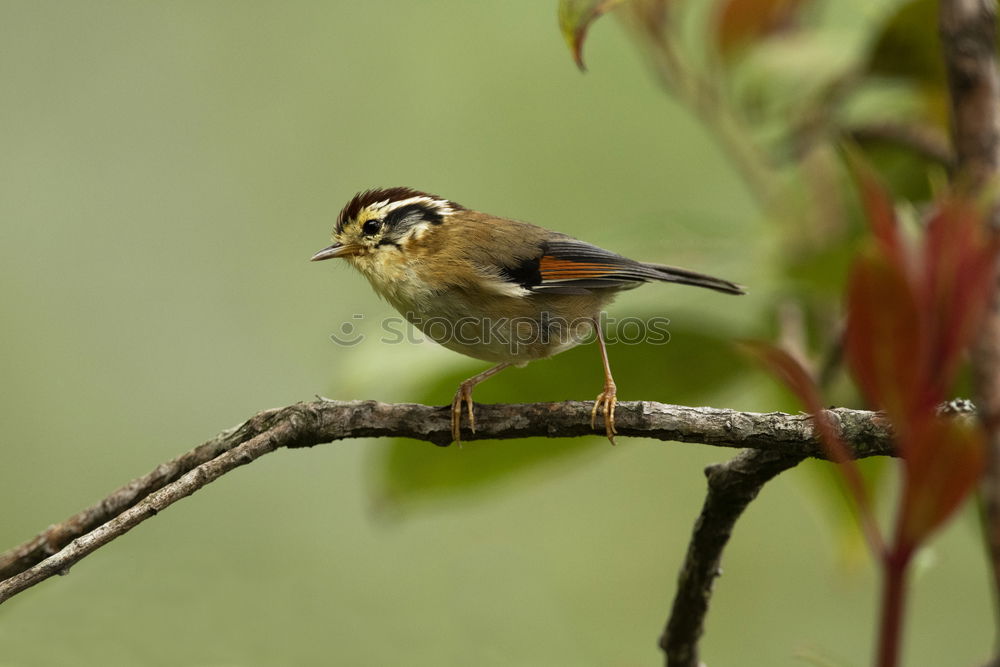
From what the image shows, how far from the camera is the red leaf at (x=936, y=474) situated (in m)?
0.76

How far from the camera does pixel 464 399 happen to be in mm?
2424

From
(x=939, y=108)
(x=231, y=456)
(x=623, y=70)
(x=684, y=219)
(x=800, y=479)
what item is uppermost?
(x=623, y=70)

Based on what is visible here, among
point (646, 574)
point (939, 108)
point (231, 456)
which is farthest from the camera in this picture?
point (646, 574)

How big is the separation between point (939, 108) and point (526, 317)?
57.1 inches

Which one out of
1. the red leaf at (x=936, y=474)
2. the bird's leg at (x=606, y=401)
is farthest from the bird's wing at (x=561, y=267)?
the red leaf at (x=936, y=474)

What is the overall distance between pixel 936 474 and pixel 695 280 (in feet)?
6.77

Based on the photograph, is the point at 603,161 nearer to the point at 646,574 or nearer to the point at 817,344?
the point at 646,574

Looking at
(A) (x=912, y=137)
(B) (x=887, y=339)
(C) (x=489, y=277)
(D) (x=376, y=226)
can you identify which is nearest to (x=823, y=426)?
(B) (x=887, y=339)

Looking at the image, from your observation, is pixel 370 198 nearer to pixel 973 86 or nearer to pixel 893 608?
pixel 973 86

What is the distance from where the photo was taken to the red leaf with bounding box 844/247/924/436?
0.81m

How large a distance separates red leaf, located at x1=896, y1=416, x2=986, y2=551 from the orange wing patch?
2279 mm

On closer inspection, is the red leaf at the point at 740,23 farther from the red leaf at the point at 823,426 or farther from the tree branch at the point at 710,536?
the red leaf at the point at 823,426

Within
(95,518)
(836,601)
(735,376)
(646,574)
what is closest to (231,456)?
(95,518)

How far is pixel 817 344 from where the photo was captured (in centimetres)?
303
